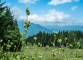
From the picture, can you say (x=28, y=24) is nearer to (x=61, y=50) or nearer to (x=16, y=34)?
(x=61, y=50)

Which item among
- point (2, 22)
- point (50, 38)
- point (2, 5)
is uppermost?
point (2, 5)

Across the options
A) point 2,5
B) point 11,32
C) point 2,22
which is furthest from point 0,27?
point 11,32

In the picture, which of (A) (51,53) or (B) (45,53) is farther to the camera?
(B) (45,53)

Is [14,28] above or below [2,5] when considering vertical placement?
below

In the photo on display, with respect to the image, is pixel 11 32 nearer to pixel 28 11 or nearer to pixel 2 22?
pixel 2 22

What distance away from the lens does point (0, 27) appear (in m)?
41.4

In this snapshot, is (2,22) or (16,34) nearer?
(2,22)

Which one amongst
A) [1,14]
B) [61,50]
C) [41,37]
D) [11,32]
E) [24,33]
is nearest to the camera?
[24,33]

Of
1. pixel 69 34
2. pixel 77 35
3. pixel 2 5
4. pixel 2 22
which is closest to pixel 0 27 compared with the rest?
pixel 2 22

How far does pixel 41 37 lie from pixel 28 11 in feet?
493

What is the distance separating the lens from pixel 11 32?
62.5 m

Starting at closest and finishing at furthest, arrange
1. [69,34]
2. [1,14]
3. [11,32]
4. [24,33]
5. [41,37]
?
[24,33], [1,14], [11,32], [69,34], [41,37]

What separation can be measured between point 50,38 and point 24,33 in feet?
462

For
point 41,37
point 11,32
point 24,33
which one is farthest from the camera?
point 41,37
